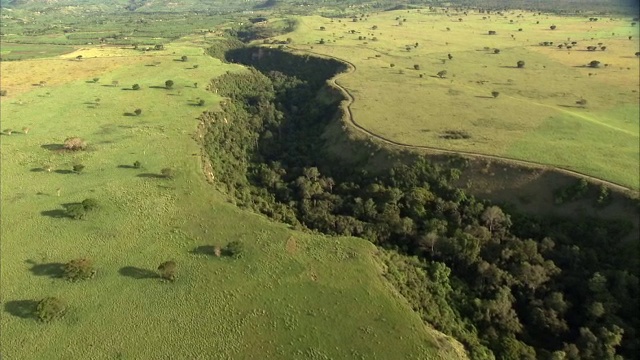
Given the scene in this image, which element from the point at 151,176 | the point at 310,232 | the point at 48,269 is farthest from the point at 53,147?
the point at 310,232

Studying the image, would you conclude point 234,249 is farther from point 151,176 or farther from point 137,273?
point 151,176

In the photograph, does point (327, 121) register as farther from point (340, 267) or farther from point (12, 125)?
point (12, 125)

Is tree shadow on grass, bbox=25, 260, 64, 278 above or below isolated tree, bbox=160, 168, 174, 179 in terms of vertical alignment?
below

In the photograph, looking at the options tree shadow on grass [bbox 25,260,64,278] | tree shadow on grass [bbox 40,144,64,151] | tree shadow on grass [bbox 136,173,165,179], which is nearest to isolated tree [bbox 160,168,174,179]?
tree shadow on grass [bbox 136,173,165,179]

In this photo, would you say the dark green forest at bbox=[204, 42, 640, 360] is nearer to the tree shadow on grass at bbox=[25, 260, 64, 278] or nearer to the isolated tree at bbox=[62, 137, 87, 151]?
the isolated tree at bbox=[62, 137, 87, 151]

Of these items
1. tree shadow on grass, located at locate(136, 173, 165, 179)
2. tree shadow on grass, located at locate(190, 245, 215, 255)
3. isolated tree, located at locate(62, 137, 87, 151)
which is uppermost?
isolated tree, located at locate(62, 137, 87, 151)

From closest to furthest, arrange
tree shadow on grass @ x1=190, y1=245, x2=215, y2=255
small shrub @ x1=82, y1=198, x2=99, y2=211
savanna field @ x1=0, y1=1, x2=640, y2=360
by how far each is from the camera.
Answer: savanna field @ x1=0, y1=1, x2=640, y2=360 < tree shadow on grass @ x1=190, y1=245, x2=215, y2=255 < small shrub @ x1=82, y1=198, x2=99, y2=211

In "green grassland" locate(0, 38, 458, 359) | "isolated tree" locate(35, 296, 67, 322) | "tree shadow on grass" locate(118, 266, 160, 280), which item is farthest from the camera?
"tree shadow on grass" locate(118, 266, 160, 280)

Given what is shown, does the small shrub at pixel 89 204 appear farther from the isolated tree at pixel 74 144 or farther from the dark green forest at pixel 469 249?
the isolated tree at pixel 74 144

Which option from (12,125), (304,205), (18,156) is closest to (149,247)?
(304,205)
